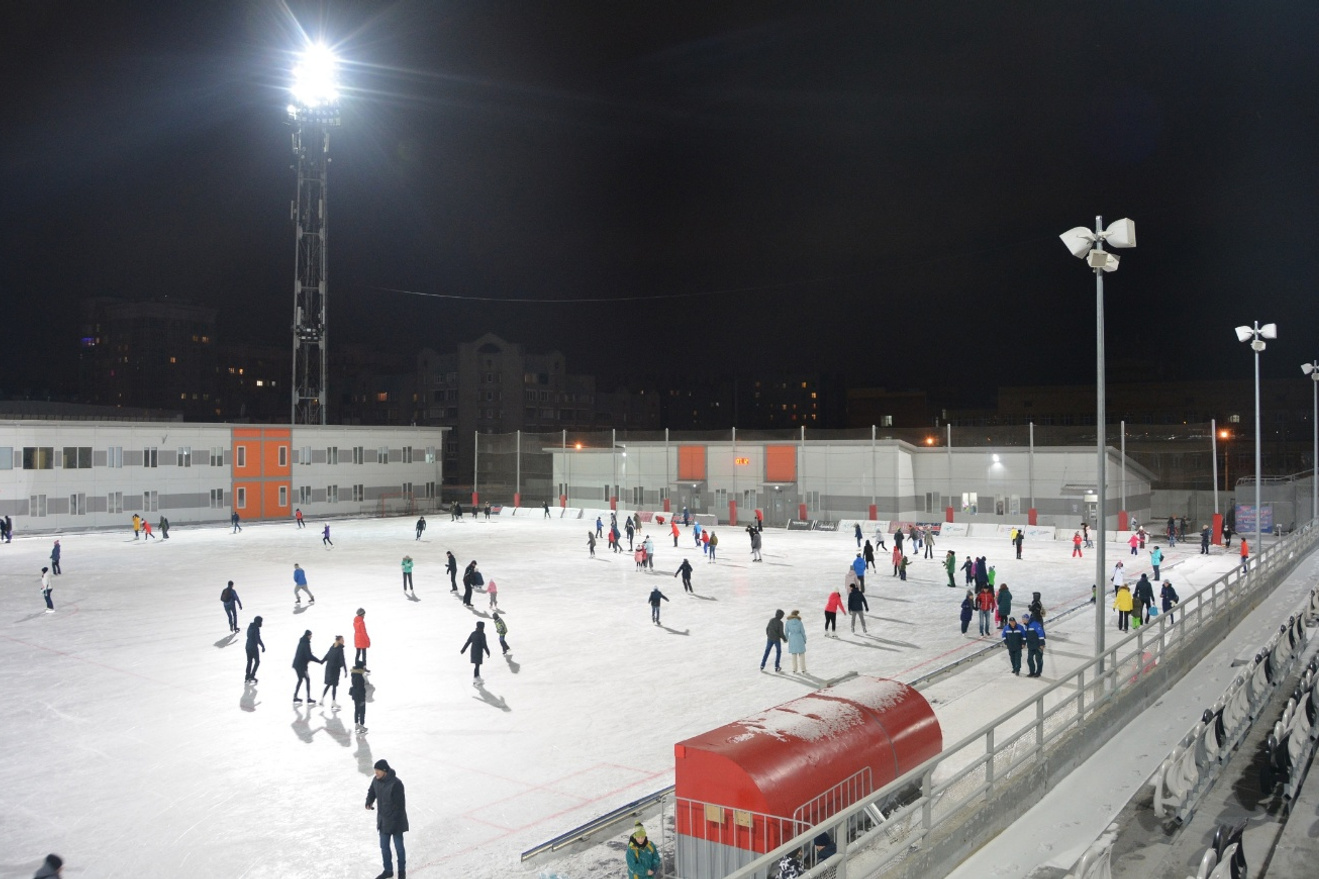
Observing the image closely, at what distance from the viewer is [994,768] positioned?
10305 millimetres

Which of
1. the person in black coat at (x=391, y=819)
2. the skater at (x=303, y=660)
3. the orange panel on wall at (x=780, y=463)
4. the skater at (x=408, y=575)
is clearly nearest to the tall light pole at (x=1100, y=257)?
the person in black coat at (x=391, y=819)

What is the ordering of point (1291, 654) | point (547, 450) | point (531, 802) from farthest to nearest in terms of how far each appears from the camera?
point (547, 450) → point (1291, 654) → point (531, 802)

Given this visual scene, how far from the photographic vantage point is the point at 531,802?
1155 cm

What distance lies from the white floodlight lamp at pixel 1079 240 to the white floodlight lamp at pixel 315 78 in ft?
204

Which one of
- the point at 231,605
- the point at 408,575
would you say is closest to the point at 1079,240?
the point at 231,605

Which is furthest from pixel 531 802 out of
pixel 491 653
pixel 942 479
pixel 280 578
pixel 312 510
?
pixel 312 510

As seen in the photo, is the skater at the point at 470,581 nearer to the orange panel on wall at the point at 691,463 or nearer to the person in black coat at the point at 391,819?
the person in black coat at the point at 391,819

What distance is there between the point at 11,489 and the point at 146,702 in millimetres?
42243

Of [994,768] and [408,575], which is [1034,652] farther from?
A: [408,575]

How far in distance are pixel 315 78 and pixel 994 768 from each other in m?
67.9

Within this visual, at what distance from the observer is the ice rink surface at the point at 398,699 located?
1069 centimetres

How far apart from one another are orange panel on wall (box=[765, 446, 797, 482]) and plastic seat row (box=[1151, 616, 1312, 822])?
137 ft

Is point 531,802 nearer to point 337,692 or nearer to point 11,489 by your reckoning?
point 337,692

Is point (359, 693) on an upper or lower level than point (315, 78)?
lower
